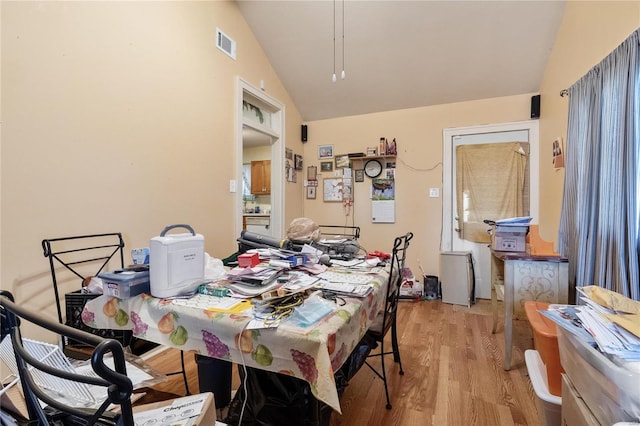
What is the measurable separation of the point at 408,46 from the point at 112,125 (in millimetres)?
2844

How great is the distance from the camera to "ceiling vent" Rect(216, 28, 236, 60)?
9.25 feet

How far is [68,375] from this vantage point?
20.3 inches

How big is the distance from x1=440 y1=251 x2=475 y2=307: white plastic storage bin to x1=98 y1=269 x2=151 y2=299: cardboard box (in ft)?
10.2

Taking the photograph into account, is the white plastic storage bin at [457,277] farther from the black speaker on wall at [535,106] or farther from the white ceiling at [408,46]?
the white ceiling at [408,46]

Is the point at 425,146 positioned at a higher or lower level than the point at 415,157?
higher

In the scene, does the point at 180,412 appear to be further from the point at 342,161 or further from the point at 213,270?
the point at 342,161

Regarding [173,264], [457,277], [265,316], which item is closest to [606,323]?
[265,316]

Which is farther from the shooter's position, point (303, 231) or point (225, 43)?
point (225, 43)

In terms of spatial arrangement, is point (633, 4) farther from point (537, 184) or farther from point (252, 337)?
point (252, 337)

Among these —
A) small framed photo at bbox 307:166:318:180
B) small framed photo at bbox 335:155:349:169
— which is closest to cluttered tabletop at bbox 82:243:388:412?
small framed photo at bbox 335:155:349:169

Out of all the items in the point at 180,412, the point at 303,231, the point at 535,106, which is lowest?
the point at 180,412

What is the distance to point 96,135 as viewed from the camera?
1.92 metres

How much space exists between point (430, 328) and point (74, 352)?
261 centimetres

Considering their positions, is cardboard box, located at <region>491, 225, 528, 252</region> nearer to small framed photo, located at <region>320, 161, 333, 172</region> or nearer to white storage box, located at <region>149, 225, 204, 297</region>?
white storage box, located at <region>149, 225, 204, 297</region>
